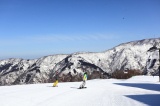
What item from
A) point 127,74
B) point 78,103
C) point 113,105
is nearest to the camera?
point 113,105

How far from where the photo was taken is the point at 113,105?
18.0m

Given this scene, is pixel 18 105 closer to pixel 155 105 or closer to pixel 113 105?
pixel 113 105

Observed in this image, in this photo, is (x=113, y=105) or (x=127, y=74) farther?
(x=127, y=74)

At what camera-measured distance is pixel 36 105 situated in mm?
17984

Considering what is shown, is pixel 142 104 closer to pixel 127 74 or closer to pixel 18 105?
pixel 18 105

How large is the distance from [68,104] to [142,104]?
178 inches

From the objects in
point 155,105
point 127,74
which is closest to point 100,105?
point 155,105

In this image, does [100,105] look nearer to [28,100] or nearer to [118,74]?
[28,100]

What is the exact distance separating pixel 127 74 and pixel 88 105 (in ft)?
146

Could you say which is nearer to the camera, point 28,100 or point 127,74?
point 28,100

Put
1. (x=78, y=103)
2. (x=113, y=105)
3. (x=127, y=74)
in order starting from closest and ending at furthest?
(x=113, y=105), (x=78, y=103), (x=127, y=74)

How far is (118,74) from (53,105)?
45.0 m

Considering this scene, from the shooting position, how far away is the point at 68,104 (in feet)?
61.4

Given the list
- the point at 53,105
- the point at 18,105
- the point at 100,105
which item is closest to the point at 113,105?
the point at 100,105
